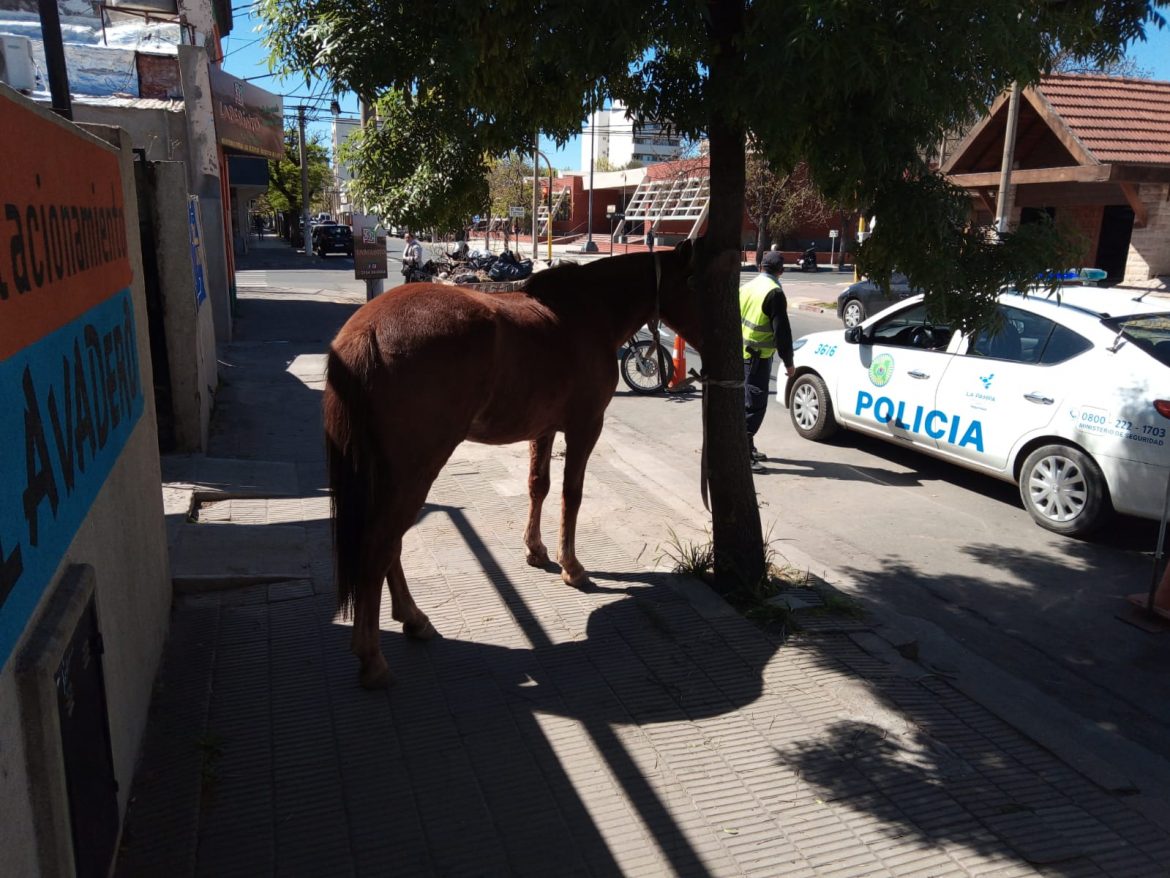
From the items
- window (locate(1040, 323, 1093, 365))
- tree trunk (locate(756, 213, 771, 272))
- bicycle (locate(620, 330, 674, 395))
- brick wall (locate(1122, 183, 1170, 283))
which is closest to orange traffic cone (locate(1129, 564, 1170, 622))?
window (locate(1040, 323, 1093, 365))

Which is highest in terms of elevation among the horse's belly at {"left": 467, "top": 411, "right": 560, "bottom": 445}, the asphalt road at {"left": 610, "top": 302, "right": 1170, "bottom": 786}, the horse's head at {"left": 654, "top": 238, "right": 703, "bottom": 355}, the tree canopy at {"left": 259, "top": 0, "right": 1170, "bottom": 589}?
the tree canopy at {"left": 259, "top": 0, "right": 1170, "bottom": 589}

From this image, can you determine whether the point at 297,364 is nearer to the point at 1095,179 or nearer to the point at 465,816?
the point at 465,816

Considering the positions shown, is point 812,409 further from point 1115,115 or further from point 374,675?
point 1115,115

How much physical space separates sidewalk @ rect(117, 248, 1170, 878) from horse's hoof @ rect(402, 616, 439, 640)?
56 millimetres

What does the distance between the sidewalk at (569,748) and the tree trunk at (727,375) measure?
33 cm

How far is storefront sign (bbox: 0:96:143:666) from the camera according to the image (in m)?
1.95

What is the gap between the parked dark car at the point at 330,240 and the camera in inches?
1732

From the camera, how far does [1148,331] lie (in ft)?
20.9

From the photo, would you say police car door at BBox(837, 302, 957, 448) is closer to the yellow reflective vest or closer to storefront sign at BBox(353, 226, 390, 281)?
the yellow reflective vest

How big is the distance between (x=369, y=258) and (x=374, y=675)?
11382 millimetres

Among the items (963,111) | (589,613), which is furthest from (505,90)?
(589,613)

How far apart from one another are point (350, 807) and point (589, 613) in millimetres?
1877

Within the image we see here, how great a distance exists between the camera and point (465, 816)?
3.09 m

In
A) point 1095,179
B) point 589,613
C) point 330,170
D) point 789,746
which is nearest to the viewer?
point 789,746
